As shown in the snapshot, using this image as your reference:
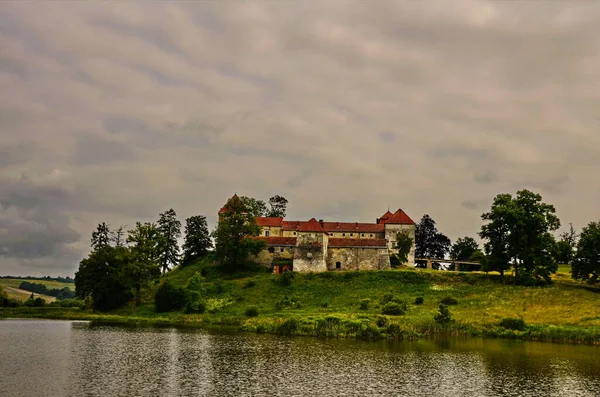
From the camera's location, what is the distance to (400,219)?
10512cm

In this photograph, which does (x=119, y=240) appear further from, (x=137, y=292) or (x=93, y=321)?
(x=93, y=321)

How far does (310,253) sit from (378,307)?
83.2 feet

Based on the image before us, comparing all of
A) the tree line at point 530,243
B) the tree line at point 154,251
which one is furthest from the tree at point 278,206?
the tree line at point 530,243

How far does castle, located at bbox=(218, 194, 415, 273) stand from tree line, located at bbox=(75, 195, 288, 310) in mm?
4891

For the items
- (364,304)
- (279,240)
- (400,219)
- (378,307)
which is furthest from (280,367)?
(400,219)

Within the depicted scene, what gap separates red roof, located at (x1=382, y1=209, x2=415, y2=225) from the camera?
105 meters

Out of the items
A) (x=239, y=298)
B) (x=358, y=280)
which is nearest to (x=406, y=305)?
(x=358, y=280)

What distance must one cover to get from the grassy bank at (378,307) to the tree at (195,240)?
242 inches

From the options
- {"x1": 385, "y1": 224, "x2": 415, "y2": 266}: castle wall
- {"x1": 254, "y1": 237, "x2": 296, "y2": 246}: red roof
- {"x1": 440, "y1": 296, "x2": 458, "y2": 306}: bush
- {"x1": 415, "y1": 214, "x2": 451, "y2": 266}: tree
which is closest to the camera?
{"x1": 440, "y1": 296, "x2": 458, "y2": 306}: bush

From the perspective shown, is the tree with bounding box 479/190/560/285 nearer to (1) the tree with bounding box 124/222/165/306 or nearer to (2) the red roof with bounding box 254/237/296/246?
(2) the red roof with bounding box 254/237/296/246

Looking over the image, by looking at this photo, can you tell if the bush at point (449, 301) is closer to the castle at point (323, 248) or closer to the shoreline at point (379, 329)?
the shoreline at point (379, 329)

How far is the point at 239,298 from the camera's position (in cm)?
7788

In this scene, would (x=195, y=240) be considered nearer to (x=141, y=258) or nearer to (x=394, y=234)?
(x=141, y=258)

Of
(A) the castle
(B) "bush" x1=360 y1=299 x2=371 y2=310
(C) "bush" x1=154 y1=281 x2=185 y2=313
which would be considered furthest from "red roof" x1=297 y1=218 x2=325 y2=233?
(C) "bush" x1=154 y1=281 x2=185 y2=313
